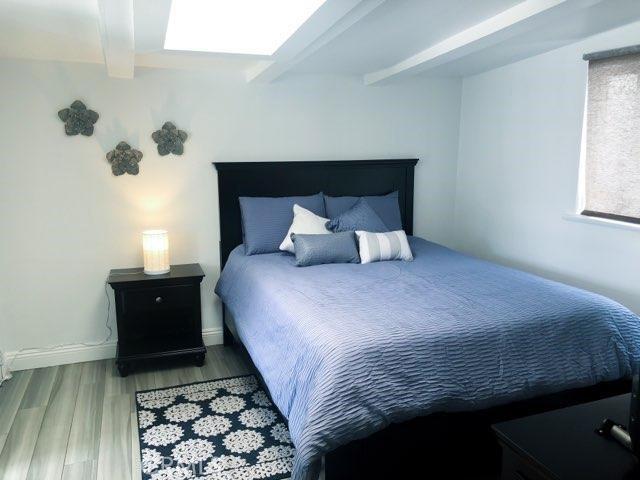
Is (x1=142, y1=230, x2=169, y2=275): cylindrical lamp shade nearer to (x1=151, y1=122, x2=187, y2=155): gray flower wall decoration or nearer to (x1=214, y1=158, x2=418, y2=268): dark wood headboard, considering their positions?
(x1=214, y1=158, x2=418, y2=268): dark wood headboard

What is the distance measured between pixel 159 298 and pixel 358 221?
1.45 m

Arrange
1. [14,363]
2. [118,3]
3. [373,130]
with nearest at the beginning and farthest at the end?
[118,3], [14,363], [373,130]

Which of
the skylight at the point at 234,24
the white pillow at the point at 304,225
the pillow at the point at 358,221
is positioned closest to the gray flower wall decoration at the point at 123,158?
the skylight at the point at 234,24

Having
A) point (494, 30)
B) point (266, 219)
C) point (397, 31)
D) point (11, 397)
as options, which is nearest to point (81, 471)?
point (11, 397)

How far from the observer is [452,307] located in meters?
2.36

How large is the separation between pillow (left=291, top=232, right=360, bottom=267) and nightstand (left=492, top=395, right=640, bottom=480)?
202 centimetres

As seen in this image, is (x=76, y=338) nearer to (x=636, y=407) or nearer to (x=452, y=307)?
(x=452, y=307)

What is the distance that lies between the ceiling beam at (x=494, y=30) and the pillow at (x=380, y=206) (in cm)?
95

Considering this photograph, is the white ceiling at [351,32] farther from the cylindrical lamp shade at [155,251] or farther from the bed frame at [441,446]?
the bed frame at [441,446]

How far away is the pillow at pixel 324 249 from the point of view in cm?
328

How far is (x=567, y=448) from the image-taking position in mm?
1239

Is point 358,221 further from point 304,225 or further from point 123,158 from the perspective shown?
point 123,158

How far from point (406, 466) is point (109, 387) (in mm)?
1990

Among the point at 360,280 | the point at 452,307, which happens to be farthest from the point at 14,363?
the point at 452,307
